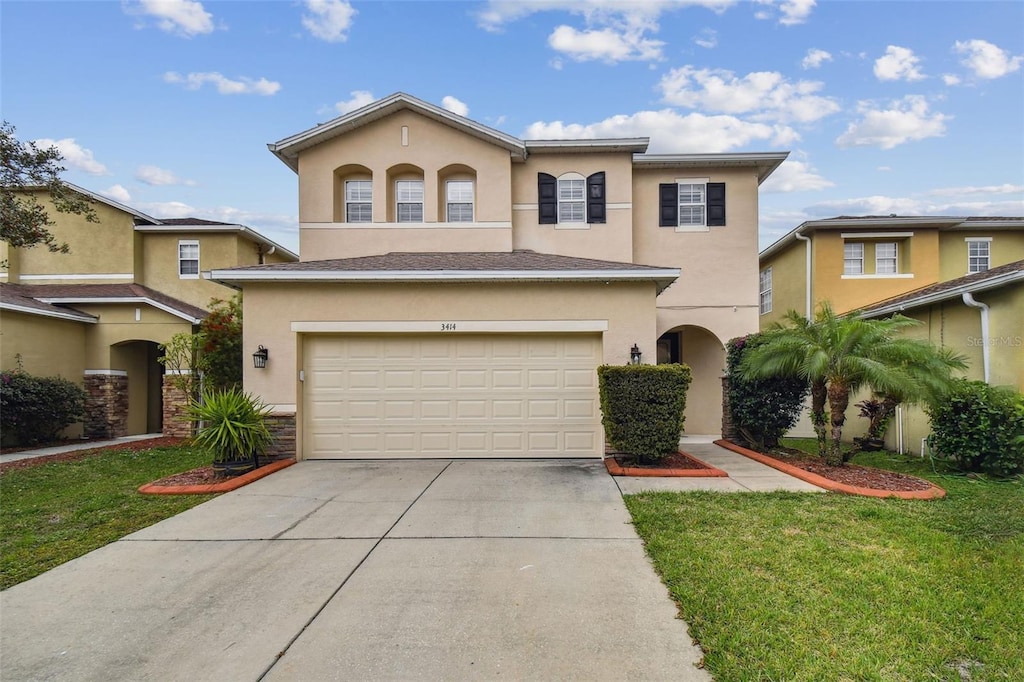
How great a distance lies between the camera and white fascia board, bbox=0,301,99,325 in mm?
12008

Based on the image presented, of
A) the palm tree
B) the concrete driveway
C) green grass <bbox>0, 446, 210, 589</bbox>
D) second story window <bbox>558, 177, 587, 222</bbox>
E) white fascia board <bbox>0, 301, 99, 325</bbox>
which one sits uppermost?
second story window <bbox>558, 177, 587, 222</bbox>

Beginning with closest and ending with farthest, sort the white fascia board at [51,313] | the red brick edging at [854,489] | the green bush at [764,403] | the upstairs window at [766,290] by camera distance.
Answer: the red brick edging at [854,489]
the green bush at [764,403]
the white fascia board at [51,313]
the upstairs window at [766,290]

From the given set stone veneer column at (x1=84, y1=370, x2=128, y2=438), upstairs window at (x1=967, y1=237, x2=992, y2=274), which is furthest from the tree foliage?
upstairs window at (x1=967, y1=237, x2=992, y2=274)

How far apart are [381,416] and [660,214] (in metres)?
9.20

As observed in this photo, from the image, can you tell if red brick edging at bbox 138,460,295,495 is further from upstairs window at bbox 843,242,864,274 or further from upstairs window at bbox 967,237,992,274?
upstairs window at bbox 967,237,992,274

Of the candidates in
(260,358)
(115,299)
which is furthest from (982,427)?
(115,299)

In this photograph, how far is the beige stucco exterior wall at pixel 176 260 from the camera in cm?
1561

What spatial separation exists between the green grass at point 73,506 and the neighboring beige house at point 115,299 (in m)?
4.55

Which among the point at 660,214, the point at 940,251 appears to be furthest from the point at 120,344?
the point at 940,251

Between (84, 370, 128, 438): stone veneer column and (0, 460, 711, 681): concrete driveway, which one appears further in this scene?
(84, 370, 128, 438): stone veneer column

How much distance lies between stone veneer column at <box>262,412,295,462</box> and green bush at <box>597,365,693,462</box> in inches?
228

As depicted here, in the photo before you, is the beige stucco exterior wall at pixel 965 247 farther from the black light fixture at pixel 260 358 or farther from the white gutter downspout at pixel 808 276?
the black light fixture at pixel 260 358

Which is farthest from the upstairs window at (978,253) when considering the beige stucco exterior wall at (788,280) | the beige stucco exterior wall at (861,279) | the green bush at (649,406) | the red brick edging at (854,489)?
the green bush at (649,406)

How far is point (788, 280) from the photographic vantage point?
56.8ft
